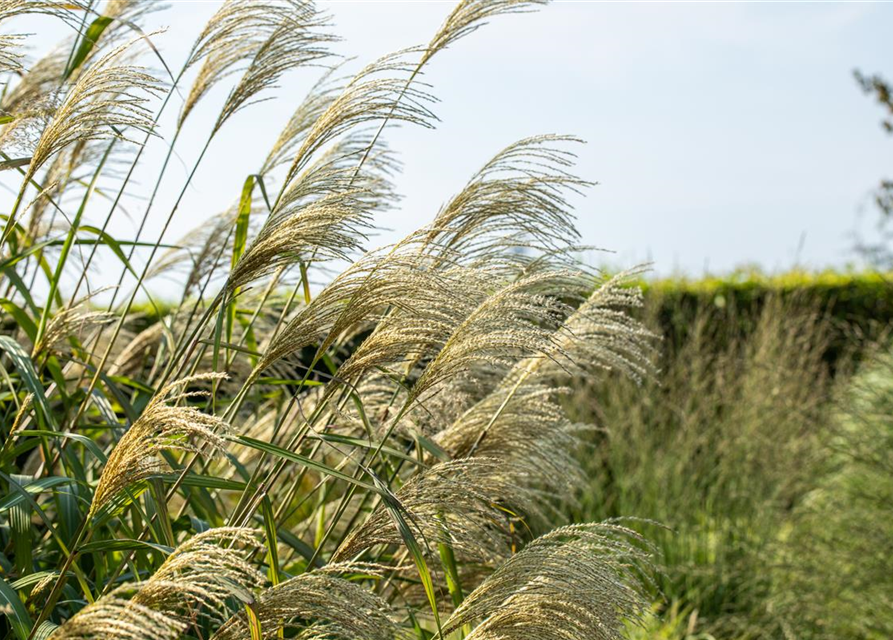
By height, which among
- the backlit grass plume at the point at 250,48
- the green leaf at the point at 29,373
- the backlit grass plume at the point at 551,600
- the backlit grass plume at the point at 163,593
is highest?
the backlit grass plume at the point at 250,48

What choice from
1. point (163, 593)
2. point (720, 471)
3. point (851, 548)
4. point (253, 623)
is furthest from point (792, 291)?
point (163, 593)

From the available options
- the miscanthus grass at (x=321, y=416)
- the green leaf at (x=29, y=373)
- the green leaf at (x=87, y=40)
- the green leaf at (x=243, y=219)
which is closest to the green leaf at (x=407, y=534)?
the miscanthus grass at (x=321, y=416)

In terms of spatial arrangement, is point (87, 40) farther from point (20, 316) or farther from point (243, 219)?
point (20, 316)

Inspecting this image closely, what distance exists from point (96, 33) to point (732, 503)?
482 cm

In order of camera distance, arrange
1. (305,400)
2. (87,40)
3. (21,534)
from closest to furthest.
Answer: (21,534) < (87,40) < (305,400)

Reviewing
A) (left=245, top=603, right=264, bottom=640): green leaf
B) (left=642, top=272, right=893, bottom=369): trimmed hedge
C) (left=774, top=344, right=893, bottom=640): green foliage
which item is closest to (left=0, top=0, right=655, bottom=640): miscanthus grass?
(left=245, top=603, right=264, bottom=640): green leaf

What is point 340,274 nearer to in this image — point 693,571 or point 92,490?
point 92,490

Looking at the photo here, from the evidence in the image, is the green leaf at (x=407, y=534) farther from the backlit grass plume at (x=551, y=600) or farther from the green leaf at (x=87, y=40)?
the green leaf at (x=87, y=40)

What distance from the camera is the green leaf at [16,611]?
1.56 meters

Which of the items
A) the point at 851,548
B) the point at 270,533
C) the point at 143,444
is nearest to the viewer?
the point at 143,444

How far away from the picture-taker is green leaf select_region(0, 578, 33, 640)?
1562 millimetres

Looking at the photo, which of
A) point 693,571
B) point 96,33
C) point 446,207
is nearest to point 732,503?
point 693,571

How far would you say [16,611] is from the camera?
1.56 m

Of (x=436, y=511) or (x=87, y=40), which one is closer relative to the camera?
(x=436, y=511)
